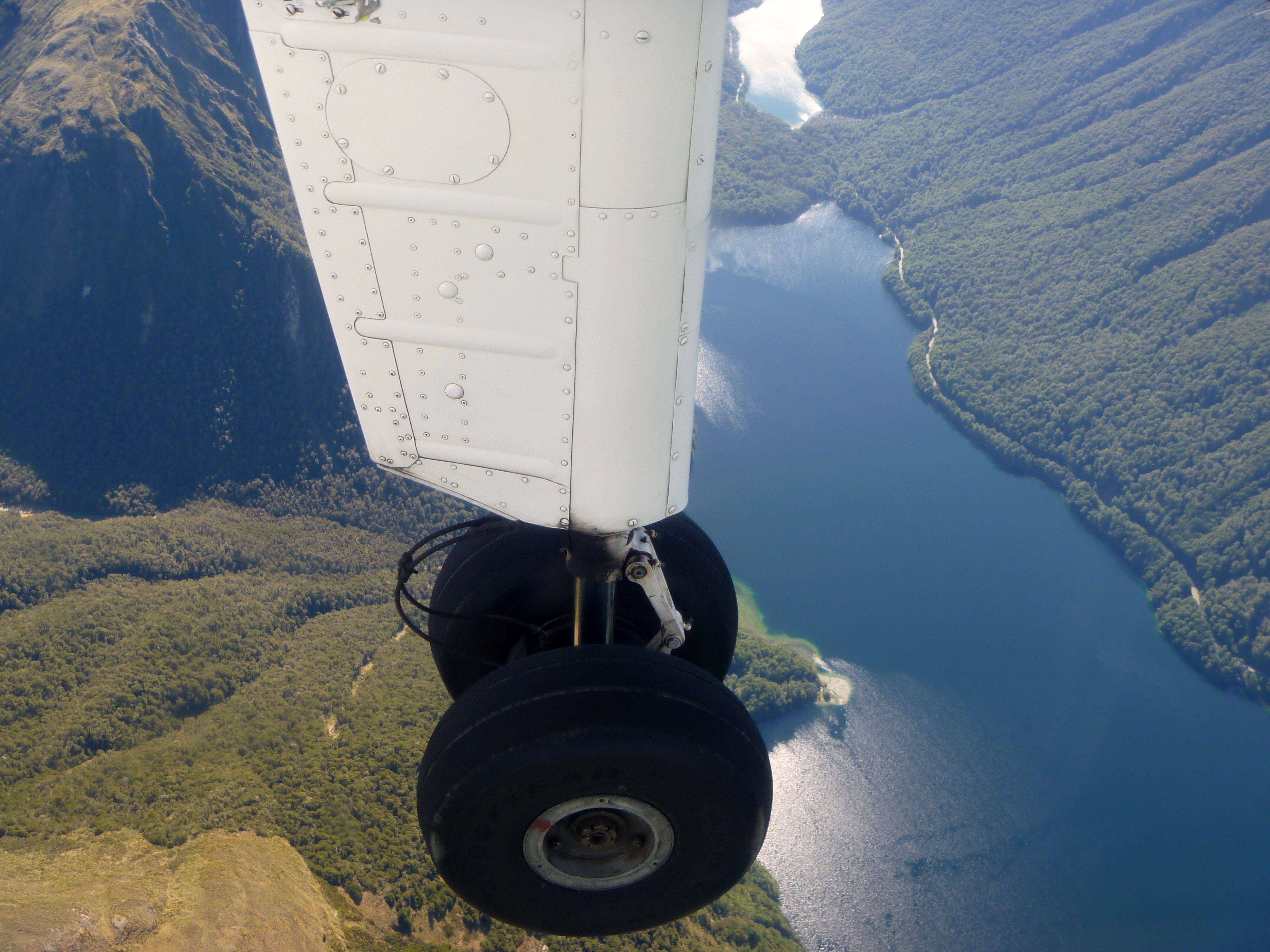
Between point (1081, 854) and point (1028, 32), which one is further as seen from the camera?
→ point (1028, 32)

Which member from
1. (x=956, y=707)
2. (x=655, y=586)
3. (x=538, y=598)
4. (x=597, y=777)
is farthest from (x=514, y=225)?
(x=956, y=707)

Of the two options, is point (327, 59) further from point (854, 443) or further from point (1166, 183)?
point (1166, 183)

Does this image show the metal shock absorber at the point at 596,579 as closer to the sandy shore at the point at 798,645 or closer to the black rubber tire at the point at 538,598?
the black rubber tire at the point at 538,598

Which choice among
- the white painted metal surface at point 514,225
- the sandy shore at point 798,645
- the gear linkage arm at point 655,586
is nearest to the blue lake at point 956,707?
the sandy shore at point 798,645

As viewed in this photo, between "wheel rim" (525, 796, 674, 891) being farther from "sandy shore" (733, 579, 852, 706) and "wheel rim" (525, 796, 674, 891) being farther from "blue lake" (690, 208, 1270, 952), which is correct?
"sandy shore" (733, 579, 852, 706)

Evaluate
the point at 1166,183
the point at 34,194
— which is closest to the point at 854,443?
the point at 1166,183

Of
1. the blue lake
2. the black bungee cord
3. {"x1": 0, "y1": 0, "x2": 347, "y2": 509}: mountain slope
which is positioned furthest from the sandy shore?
the black bungee cord
